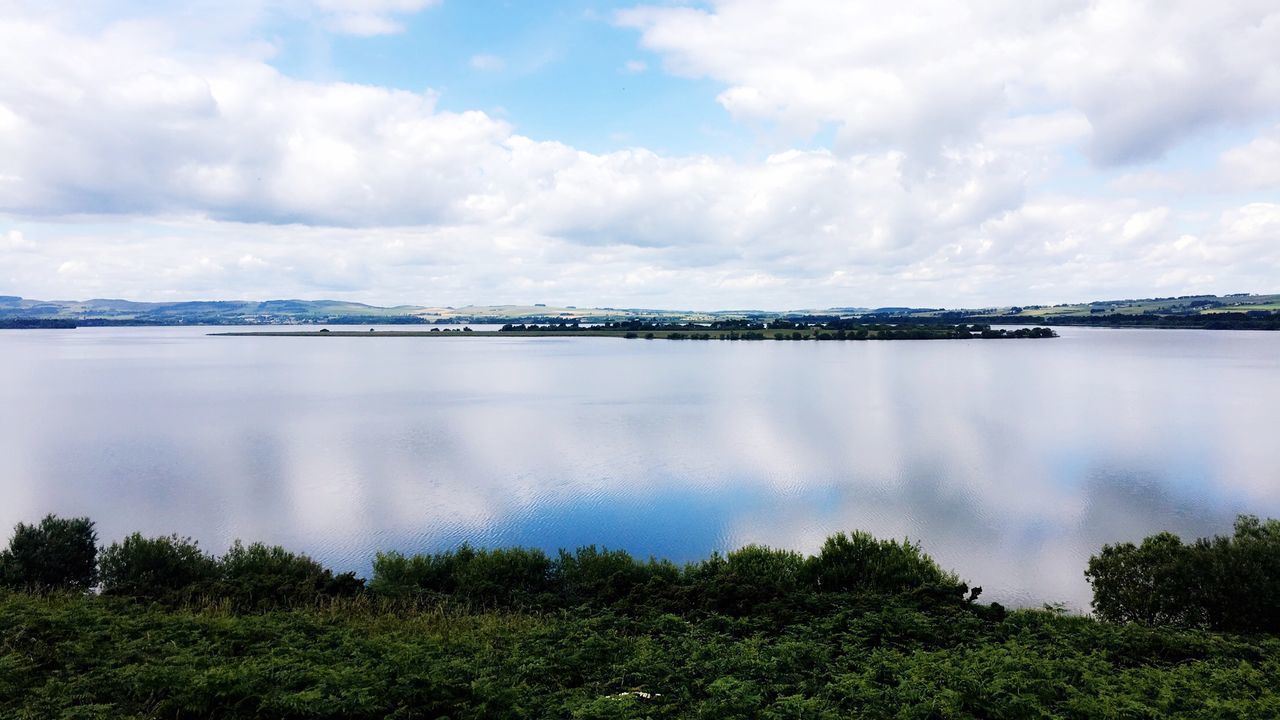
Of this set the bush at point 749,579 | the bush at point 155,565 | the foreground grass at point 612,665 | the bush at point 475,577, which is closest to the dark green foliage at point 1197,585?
the foreground grass at point 612,665

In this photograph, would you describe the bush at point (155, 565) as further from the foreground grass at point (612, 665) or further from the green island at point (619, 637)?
the foreground grass at point (612, 665)

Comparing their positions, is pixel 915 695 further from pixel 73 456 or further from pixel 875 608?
pixel 73 456

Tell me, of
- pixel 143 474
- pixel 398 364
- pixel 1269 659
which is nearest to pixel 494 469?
pixel 143 474

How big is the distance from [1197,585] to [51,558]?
30.1 metres

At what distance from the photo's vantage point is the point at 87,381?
8844 centimetres

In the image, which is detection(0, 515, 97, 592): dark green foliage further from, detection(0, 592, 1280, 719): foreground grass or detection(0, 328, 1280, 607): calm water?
detection(0, 328, 1280, 607): calm water

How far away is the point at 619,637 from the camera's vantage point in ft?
44.4

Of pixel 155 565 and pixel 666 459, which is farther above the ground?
pixel 155 565

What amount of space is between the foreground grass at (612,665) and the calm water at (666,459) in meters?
10.5

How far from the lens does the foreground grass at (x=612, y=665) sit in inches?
388

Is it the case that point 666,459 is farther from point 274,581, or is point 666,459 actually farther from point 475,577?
point 274,581

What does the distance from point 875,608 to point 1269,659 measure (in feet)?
22.0

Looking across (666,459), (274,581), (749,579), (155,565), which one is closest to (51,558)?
(155,565)

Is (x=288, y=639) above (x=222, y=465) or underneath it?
above
